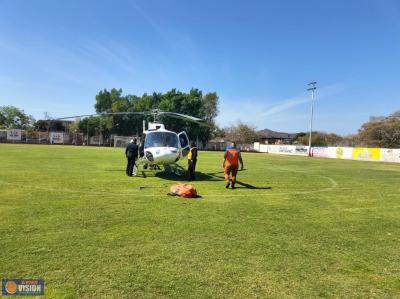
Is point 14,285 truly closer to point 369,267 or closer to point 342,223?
point 369,267

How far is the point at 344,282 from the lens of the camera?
4.40m

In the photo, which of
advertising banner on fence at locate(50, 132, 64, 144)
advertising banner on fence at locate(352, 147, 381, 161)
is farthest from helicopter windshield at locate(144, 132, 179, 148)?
advertising banner on fence at locate(50, 132, 64, 144)

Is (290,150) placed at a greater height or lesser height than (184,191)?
greater

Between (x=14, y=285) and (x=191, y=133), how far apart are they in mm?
72546

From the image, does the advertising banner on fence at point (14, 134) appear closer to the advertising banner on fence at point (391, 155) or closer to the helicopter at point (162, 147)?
the helicopter at point (162, 147)

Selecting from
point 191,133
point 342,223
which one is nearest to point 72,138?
point 191,133

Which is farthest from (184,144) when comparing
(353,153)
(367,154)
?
(353,153)

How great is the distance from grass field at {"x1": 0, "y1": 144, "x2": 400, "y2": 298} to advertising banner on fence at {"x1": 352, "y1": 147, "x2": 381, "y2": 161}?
129 ft

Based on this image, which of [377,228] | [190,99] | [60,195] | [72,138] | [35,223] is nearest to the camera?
[35,223]

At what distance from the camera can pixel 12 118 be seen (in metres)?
110

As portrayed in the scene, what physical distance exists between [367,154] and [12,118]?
104 m

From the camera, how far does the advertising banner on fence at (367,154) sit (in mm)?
45341

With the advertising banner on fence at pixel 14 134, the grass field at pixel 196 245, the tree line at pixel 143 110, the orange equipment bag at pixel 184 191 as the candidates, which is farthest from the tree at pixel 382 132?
the advertising banner on fence at pixel 14 134

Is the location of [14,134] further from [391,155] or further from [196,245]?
[196,245]
